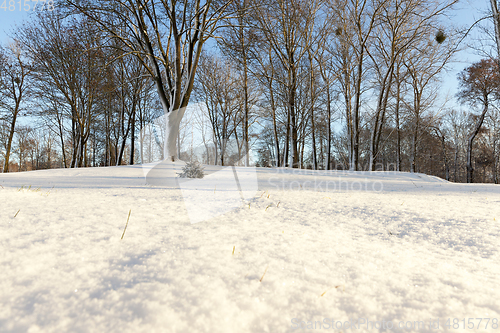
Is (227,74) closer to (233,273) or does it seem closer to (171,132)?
(171,132)

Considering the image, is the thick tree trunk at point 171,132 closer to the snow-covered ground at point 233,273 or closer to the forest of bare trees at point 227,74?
the forest of bare trees at point 227,74

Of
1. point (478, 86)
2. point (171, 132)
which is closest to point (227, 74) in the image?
point (171, 132)

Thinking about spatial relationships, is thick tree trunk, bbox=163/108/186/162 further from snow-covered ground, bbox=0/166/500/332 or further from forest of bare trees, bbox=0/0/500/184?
snow-covered ground, bbox=0/166/500/332

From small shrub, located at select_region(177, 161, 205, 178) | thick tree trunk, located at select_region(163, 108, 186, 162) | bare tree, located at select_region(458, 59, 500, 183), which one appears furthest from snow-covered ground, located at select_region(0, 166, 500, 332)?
bare tree, located at select_region(458, 59, 500, 183)

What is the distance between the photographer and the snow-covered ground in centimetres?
74

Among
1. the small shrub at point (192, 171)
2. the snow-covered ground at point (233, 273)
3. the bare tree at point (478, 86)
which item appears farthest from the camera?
the bare tree at point (478, 86)

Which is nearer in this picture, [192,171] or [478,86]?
[192,171]

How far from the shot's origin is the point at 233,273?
3.30 ft

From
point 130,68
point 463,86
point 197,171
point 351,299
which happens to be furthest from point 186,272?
point 463,86

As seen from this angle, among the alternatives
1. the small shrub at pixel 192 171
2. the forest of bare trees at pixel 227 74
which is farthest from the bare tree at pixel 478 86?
the small shrub at pixel 192 171

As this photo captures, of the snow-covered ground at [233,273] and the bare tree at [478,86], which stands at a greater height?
the bare tree at [478,86]

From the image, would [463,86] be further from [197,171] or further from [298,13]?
[197,171]

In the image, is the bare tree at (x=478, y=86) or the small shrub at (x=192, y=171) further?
the bare tree at (x=478, y=86)

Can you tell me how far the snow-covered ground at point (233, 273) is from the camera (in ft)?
2.43
